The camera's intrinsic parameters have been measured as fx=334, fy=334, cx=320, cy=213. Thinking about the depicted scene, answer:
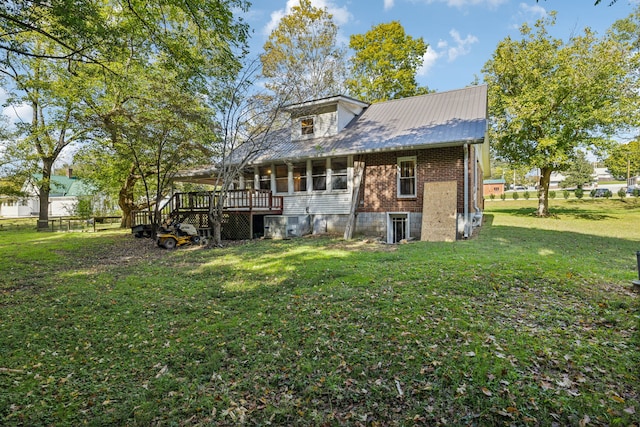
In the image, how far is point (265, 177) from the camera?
53.7 feet

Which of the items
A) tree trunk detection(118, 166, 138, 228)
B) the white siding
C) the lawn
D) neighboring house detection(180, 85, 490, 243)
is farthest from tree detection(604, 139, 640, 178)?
tree trunk detection(118, 166, 138, 228)

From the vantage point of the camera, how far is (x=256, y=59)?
11.4 m

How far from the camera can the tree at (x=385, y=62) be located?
24.9 meters

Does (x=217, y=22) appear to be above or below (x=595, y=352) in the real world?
above

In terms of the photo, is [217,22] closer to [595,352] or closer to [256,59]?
[256,59]

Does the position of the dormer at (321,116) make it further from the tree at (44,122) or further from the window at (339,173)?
the tree at (44,122)

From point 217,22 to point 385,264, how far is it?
6.61 meters

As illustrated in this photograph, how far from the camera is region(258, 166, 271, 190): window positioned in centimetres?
1627

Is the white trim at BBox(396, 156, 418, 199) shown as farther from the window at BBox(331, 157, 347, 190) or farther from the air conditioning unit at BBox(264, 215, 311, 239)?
the air conditioning unit at BBox(264, 215, 311, 239)

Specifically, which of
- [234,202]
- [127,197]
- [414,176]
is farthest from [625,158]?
[127,197]

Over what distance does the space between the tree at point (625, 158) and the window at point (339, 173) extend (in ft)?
49.5

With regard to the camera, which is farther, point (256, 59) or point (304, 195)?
point (304, 195)

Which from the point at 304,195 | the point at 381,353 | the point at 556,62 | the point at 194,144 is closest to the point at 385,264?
the point at 381,353

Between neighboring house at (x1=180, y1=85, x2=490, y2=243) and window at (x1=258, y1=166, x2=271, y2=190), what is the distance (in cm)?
5
